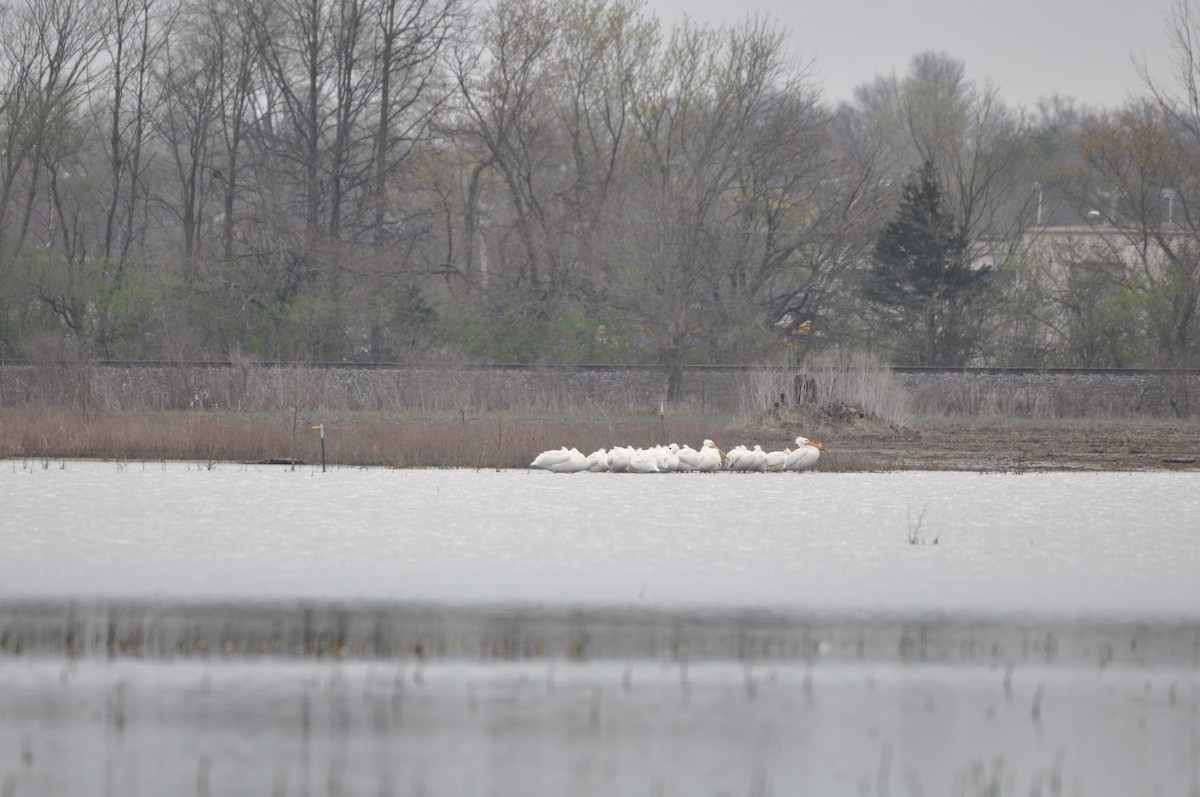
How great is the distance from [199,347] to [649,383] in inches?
524

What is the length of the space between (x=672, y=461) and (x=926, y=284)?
2403 cm

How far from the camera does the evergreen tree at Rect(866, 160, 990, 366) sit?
149ft

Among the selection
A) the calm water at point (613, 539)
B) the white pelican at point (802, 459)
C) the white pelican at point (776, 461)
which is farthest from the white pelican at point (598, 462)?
the white pelican at point (802, 459)

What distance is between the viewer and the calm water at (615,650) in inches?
316

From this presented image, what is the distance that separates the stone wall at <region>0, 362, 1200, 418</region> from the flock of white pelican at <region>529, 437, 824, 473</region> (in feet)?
42.3

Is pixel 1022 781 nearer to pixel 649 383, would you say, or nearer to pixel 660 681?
pixel 660 681

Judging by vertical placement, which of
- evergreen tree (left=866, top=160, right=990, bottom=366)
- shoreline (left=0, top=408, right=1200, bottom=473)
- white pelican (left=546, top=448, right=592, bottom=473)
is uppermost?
evergreen tree (left=866, top=160, right=990, bottom=366)

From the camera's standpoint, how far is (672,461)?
→ 23.5 meters

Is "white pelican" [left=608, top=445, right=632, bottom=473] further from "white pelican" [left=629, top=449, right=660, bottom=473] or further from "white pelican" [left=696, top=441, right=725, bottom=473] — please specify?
"white pelican" [left=696, top=441, right=725, bottom=473]

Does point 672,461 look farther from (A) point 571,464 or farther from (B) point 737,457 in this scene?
(A) point 571,464

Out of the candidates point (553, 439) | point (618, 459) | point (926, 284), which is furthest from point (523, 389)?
point (618, 459)

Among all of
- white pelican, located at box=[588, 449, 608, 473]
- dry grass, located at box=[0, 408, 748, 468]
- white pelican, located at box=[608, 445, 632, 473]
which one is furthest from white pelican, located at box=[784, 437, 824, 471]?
dry grass, located at box=[0, 408, 748, 468]

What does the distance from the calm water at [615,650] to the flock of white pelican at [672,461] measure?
4180mm

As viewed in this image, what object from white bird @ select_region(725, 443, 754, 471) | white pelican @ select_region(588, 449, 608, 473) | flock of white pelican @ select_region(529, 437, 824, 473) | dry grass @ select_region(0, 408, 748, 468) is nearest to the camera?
flock of white pelican @ select_region(529, 437, 824, 473)
